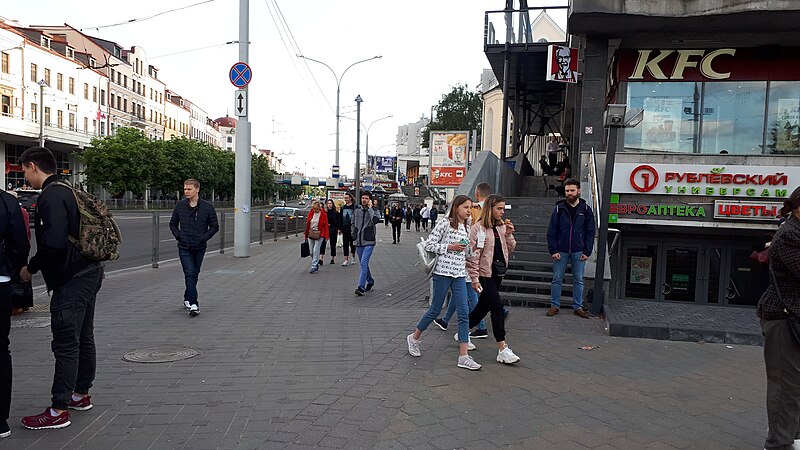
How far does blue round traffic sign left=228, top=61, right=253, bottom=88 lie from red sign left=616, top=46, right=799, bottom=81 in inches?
376

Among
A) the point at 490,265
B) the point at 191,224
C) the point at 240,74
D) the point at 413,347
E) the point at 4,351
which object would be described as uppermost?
the point at 240,74

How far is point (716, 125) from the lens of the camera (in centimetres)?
1284

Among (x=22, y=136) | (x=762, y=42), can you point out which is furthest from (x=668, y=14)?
(x=22, y=136)

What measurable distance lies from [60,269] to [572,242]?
658cm

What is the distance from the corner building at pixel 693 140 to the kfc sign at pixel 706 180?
20 mm

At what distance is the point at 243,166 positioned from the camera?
16797mm

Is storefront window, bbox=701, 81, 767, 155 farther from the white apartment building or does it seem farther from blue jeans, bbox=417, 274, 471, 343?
the white apartment building

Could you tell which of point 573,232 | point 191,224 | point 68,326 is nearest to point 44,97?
point 191,224

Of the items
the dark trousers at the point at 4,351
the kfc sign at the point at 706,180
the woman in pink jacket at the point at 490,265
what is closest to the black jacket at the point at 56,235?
the dark trousers at the point at 4,351

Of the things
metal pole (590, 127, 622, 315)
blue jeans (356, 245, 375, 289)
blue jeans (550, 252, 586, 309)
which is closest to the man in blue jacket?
blue jeans (550, 252, 586, 309)

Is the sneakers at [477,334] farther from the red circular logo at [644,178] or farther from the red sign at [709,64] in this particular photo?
the red sign at [709,64]

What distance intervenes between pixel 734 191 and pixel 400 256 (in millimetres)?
9732

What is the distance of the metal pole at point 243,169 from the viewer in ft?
54.1

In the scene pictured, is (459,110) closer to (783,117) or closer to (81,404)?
(783,117)
